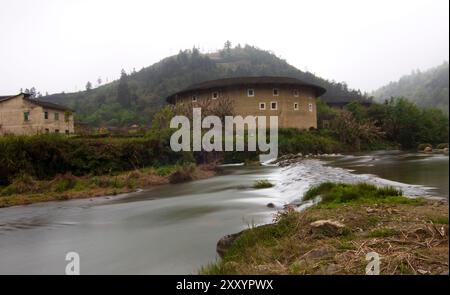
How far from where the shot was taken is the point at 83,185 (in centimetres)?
1680

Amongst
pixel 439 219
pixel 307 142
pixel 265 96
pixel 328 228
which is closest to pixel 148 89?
pixel 265 96

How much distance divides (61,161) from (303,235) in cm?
1600

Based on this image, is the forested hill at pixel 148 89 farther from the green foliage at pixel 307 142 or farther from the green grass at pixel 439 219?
the green grass at pixel 439 219

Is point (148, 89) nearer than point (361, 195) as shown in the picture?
No

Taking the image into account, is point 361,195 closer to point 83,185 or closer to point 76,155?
point 83,185

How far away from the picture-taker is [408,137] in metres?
40.9

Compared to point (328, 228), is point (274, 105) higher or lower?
higher

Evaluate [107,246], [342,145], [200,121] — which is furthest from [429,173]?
[342,145]

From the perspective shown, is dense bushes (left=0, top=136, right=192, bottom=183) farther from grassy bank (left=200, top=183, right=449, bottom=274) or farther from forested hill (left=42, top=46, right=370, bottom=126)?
forested hill (left=42, top=46, right=370, bottom=126)

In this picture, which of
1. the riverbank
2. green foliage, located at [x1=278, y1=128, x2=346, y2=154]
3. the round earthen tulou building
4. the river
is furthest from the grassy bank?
the round earthen tulou building

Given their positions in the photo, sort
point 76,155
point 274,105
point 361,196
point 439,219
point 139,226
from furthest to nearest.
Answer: point 274,105, point 76,155, point 139,226, point 361,196, point 439,219

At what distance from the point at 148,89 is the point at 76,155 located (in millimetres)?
53331

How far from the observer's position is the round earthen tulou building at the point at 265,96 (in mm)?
44656
